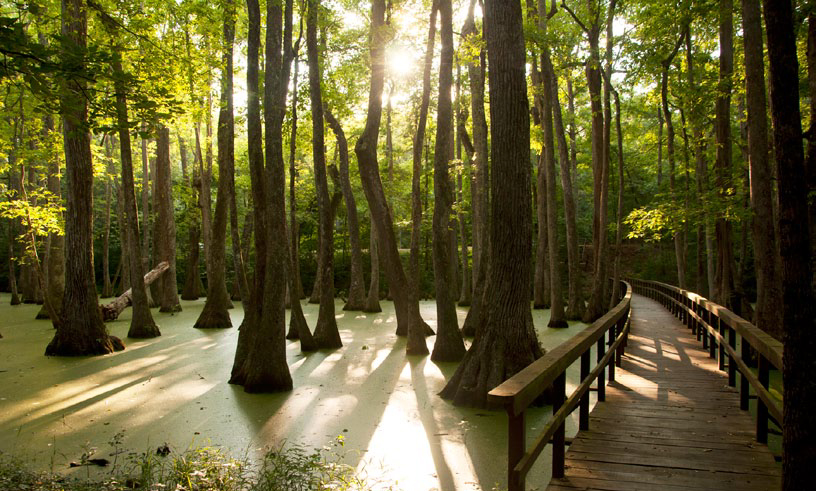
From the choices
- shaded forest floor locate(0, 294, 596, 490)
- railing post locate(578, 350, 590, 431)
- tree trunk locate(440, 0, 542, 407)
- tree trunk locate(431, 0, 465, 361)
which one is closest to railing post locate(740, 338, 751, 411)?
railing post locate(578, 350, 590, 431)

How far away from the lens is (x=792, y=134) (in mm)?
2811

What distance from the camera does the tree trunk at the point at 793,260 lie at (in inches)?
108

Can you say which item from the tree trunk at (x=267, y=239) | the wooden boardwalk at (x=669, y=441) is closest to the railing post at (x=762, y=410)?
the wooden boardwalk at (x=669, y=441)

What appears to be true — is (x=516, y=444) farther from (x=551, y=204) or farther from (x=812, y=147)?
(x=551, y=204)

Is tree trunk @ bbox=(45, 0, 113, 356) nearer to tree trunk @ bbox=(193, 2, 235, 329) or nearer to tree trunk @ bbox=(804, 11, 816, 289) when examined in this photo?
tree trunk @ bbox=(193, 2, 235, 329)

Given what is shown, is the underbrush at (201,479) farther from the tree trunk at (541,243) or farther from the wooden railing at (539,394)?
the tree trunk at (541,243)

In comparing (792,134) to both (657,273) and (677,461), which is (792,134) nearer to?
(677,461)

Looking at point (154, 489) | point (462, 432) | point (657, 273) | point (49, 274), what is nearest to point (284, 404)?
point (462, 432)

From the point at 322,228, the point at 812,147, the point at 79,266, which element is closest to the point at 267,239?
the point at 322,228

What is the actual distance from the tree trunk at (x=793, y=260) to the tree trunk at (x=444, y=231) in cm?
774

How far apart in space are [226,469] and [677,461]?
3.17 meters

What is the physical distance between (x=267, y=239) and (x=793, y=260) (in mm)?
7043

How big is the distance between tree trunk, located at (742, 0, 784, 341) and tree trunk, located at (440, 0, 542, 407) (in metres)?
3.97

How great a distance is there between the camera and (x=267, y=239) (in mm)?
8609
